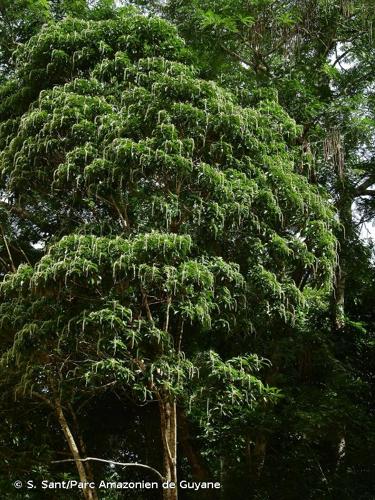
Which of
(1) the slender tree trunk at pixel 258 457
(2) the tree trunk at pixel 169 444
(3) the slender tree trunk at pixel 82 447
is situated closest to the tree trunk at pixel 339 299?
(1) the slender tree trunk at pixel 258 457

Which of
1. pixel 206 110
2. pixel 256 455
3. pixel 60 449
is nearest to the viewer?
pixel 206 110

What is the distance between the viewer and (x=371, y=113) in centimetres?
654

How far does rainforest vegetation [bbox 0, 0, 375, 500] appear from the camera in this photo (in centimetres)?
454

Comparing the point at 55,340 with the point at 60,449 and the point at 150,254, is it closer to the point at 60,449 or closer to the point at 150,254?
the point at 150,254

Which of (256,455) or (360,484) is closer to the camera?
(360,484)

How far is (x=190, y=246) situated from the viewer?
15.0ft

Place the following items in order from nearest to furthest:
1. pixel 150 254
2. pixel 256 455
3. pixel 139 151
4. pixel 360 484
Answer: pixel 150 254 → pixel 139 151 → pixel 360 484 → pixel 256 455

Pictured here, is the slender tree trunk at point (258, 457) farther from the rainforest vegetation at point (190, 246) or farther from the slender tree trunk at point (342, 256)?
the slender tree trunk at point (342, 256)

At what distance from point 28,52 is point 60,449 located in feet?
13.8

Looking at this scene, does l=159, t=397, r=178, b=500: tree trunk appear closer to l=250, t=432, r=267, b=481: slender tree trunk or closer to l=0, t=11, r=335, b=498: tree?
l=0, t=11, r=335, b=498: tree

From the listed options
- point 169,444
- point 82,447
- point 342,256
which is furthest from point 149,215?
point 82,447

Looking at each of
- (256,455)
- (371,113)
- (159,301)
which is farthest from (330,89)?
(256,455)

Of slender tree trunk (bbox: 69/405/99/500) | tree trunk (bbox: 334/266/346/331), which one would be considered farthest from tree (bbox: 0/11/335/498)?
tree trunk (bbox: 334/266/346/331)

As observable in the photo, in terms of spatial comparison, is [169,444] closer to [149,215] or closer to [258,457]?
[258,457]
